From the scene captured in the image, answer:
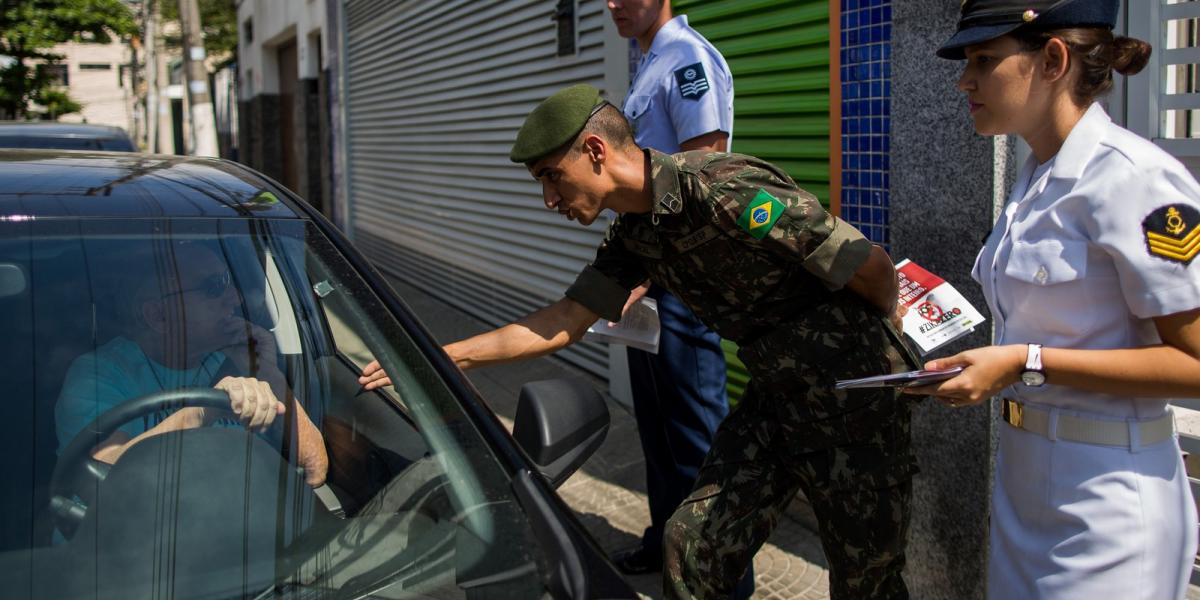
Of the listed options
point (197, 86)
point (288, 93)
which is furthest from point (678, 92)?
point (288, 93)

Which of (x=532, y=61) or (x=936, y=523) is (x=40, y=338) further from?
(x=532, y=61)

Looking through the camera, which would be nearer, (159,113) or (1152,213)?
(1152,213)

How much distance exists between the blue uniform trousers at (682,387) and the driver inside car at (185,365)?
1.54 metres

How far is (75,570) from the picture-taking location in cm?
160

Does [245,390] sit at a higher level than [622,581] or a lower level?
higher

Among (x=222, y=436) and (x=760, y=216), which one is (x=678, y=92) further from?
(x=222, y=436)

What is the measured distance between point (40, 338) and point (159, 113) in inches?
978

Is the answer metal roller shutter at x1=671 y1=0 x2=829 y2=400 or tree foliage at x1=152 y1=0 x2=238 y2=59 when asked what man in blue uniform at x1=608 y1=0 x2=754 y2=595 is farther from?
tree foliage at x1=152 y1=0 x2=238 y2=59

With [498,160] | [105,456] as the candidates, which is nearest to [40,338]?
[105,456]

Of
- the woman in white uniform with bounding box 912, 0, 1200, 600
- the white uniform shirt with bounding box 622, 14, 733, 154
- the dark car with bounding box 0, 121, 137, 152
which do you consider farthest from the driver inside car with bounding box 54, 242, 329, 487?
the dark car with bounding box 0, 121, 137, 152

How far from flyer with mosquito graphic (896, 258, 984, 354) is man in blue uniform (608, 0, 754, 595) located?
1044mm

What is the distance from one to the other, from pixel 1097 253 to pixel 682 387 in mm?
1694

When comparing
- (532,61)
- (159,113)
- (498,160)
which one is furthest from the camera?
(159,113)

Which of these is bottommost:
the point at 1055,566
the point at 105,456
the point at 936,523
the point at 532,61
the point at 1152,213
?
the point at 936,523
